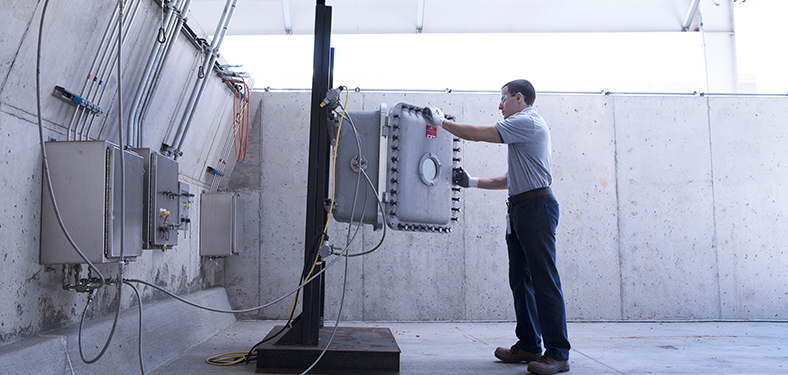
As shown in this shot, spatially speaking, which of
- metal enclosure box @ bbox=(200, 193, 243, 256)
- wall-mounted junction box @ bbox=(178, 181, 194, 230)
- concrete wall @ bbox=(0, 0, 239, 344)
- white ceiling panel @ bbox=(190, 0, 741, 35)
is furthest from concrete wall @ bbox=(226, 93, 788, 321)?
concrete wall @ bbox=(0, 0, 239, 344)

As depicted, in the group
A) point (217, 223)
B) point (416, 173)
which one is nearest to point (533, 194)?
point (416, 173)

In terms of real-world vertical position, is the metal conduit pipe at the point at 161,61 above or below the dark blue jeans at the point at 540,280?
above

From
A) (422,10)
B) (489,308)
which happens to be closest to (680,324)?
(489,308)

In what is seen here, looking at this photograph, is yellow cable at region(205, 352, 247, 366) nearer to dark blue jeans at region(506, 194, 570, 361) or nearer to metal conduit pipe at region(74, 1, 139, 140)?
metal conduit pipe at region(74, 1, 139, 140)

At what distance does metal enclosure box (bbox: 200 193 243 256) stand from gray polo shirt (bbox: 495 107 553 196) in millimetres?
2530

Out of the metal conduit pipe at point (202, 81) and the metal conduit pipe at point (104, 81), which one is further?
the metal conduit pipe at point (202, 81)

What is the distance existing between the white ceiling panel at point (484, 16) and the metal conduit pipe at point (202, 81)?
1.71 m

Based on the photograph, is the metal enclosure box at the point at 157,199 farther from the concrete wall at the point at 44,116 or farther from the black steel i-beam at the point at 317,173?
the black steel i-beam at the point at 317,173

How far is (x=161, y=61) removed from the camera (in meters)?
3.04

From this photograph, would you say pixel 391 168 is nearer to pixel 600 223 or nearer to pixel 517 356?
pixel 517 356

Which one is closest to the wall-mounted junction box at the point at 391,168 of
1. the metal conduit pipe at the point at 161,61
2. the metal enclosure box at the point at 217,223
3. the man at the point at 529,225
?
the man at the point at 529,225

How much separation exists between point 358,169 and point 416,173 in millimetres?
326

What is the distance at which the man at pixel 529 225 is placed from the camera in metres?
2.66

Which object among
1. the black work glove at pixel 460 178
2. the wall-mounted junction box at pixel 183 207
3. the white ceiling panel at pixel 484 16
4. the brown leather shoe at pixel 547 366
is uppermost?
the white ceiling panel at pixel 484 16
